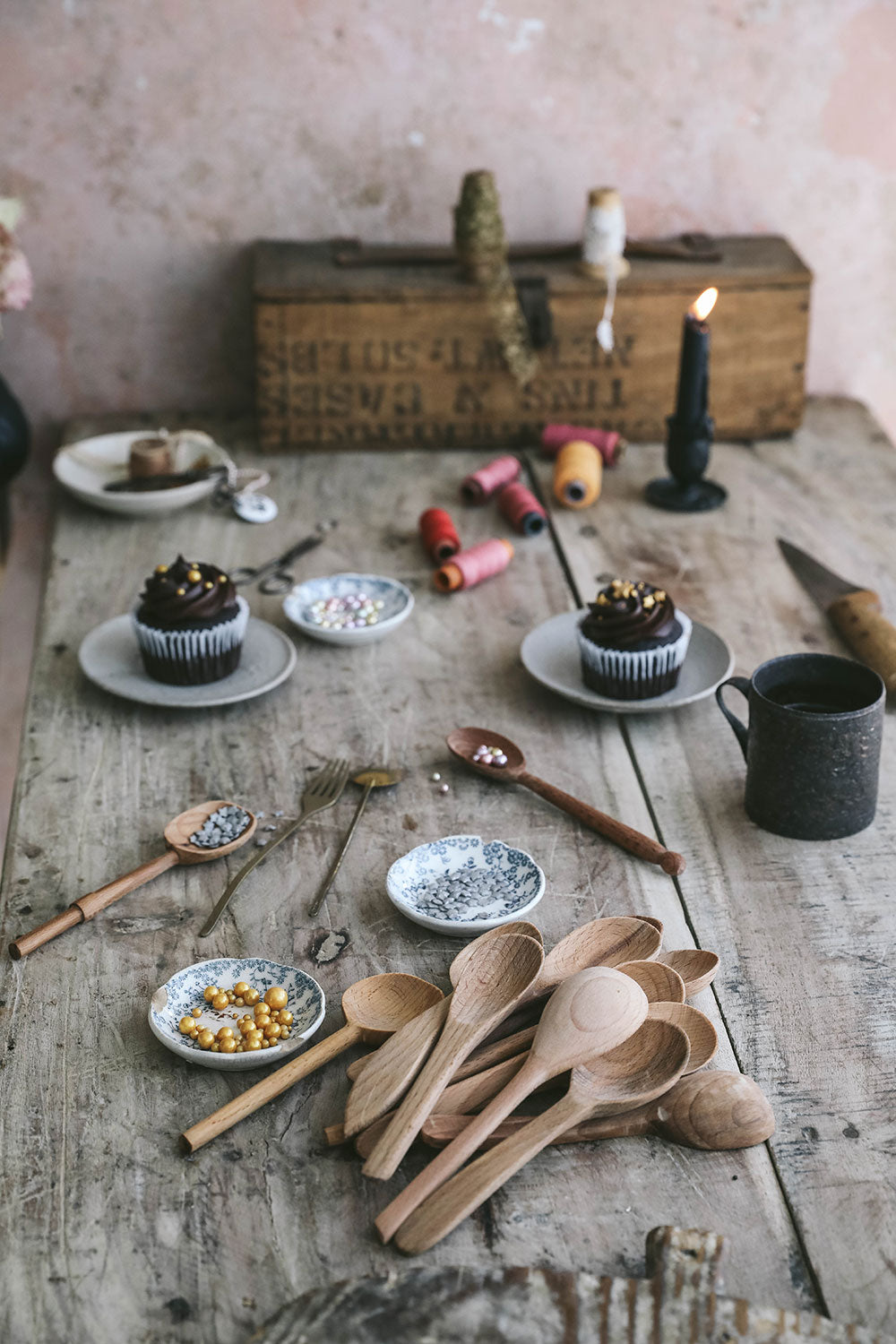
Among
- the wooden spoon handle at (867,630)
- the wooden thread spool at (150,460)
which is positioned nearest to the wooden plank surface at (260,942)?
the wooden thread spool at (150,460)

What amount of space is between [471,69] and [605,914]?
1538 mm

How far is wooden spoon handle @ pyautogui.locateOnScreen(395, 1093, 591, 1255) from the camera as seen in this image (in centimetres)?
81

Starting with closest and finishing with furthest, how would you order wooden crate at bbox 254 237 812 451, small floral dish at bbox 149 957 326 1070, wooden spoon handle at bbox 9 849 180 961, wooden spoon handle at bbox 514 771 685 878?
small floral dish at bbox 149 957 326 1070 → wooden spoon handle at bbox 9 849 180 961 → wooden spoon handle at bbox 514 771 685 878 → wooden crate at bbox 254 237 812 451

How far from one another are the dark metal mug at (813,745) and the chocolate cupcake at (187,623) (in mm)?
557

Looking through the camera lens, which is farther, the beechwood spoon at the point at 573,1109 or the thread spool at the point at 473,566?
the thread spool at the point at 473,566

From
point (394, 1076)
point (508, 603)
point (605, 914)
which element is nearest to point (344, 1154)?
point (394, 1076)

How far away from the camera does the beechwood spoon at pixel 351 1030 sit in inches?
34.9

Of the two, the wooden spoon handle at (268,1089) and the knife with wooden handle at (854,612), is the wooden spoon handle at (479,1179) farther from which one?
the knife with wooden handle at (854,612)

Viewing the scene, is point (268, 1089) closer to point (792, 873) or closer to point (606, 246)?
point (792, 873)

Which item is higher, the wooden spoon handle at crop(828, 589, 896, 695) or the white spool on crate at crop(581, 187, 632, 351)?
the white spool on crate at crop(581, 187, 632, 351)

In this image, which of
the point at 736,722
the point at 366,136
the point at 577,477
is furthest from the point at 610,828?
the point at 366,136

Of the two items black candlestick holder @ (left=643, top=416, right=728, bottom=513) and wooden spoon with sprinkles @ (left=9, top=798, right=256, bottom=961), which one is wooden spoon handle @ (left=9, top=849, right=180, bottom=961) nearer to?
wooden spoon with sprinkles @ (left=9, top=798, right=256, bottom=961)

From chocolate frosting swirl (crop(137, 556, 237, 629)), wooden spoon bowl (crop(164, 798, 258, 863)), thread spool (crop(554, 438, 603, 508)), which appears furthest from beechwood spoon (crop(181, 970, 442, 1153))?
thread spool (crop(554, 438, 603, 508))

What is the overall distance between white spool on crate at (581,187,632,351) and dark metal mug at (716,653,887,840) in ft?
3.03
